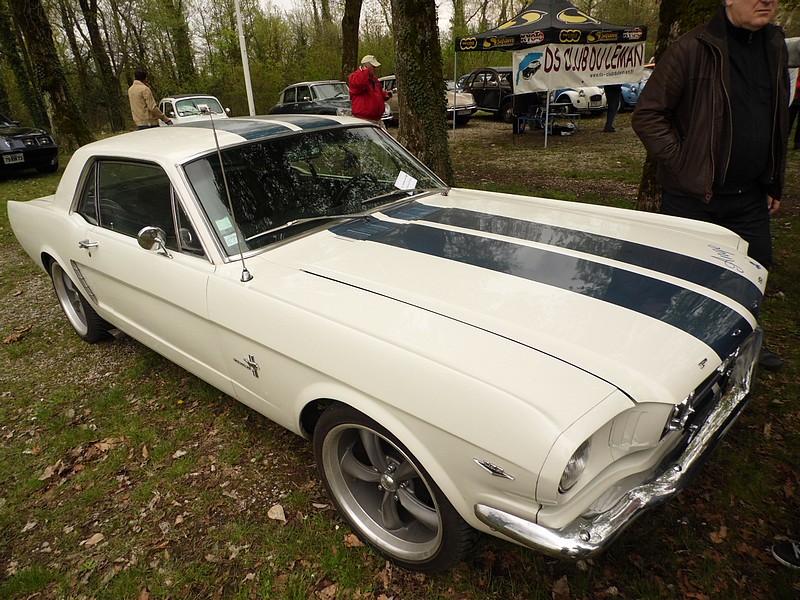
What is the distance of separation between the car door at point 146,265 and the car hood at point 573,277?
48 centimetres

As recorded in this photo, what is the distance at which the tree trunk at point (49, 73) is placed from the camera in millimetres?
11930

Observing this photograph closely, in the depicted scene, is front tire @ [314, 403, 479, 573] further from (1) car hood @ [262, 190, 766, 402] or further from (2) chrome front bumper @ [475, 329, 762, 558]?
(1) car hood @ [262, 190, 766, 402]

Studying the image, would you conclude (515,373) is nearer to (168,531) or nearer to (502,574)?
(502,574)

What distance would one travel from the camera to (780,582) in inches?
74.2

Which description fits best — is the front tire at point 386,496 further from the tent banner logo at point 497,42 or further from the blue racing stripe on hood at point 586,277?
the tent banner logo at point 497,42

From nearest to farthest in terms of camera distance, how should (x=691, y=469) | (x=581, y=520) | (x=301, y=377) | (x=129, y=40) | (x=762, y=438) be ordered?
(x=581, y=520), (x=691, y=469), (x=301, y=377), (x=762, y=438), (x=129, y=40)

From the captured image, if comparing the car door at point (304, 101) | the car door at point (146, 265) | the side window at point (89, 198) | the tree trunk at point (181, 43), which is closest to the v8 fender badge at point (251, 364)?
the car door at point (146, 265)

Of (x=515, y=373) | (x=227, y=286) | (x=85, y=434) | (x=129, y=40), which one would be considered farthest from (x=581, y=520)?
(x=129, y=40)

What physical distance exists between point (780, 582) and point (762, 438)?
2.91 feet

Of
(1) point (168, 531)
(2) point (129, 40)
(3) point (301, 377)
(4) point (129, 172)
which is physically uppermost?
(2) point (129, 40)

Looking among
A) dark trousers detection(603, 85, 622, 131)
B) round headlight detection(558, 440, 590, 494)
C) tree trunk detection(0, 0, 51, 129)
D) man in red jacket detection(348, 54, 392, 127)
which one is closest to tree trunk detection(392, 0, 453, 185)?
man in red jacket detection(348, 54, 392, 127)

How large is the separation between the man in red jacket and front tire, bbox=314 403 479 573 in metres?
6.70

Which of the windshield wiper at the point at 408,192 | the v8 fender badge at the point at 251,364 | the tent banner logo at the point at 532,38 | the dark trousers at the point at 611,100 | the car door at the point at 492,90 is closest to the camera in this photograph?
the v8 fender badge at the point at 251,364

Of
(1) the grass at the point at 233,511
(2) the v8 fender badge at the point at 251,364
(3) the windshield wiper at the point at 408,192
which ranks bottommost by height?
(1) the grass at the point at 233,511
